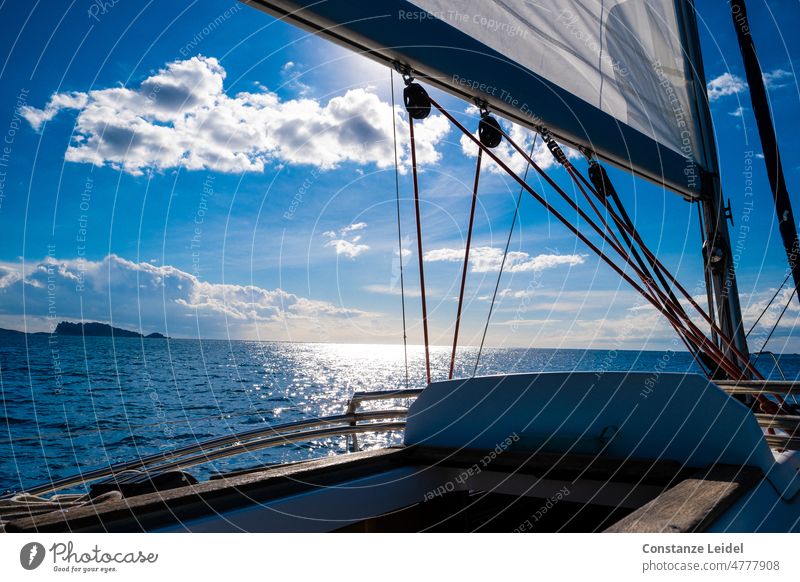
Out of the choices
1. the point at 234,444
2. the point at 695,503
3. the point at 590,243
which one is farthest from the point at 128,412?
the point at 695,503

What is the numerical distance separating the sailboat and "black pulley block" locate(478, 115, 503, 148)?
0.01m

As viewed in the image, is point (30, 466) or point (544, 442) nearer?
point (544, 442)

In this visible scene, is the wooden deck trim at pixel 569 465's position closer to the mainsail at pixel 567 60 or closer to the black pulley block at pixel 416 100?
the black pulley block at pixel 416 100

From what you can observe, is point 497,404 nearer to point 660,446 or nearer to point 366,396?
point 660,446

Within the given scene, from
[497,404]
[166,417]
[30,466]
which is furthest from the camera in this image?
[166,417]

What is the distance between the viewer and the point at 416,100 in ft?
8.95

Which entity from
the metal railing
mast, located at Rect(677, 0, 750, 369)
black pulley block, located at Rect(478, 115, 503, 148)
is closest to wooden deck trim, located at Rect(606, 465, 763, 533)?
the metal railing

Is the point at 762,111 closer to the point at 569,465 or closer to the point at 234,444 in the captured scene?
the point at 569,465

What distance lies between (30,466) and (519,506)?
59.1 feet

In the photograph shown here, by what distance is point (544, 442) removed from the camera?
2.46 m

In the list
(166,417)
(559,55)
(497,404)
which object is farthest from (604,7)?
(166,417)

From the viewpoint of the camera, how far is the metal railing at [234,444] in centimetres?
260

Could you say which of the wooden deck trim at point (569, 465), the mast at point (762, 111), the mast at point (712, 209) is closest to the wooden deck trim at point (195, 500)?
the wooden deck trim at point (569, 465)
